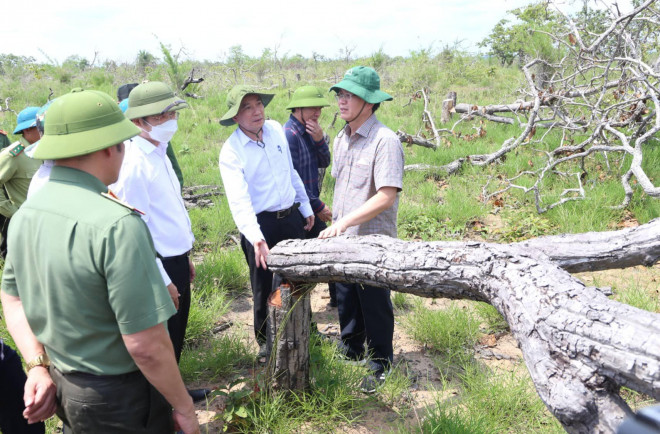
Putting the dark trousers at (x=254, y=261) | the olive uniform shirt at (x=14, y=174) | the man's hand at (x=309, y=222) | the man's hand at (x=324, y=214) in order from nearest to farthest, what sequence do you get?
the dark trousers at (x=254, y=261)
the man's hand at (x=309, y=222)
the olive uniform shirt at (x=14, y=174)
the man's hand at (x=324, y=214)

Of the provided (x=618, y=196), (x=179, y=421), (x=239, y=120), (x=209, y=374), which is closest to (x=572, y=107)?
(x=618, y=196)

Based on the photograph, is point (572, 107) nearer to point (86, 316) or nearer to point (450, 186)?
point (450, 186)

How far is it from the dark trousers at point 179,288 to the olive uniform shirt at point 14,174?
2.20 m

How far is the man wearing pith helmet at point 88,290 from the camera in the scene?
1423mm

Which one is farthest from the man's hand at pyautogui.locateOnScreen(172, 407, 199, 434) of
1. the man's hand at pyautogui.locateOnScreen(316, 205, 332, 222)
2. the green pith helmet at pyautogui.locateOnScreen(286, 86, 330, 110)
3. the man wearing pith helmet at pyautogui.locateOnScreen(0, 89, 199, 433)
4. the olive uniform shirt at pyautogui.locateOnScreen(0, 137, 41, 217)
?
the olive uniform shirt at pyautogui.locateOnScreen(0, 137, 41, 217)

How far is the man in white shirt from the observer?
3013mm

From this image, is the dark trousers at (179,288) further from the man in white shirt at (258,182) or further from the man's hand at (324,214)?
the man's hand at (324,214)

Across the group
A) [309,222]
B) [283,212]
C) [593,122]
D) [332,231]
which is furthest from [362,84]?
[593,122]

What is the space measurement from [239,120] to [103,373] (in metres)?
2.04

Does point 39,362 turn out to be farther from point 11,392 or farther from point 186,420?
point 11,392

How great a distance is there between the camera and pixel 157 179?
2545 millimetres

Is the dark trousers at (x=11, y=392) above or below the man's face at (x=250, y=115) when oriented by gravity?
below

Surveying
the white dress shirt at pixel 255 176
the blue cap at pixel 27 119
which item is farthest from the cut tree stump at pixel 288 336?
the blue cap at pixel 27 119

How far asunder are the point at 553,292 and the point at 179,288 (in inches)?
85.7
